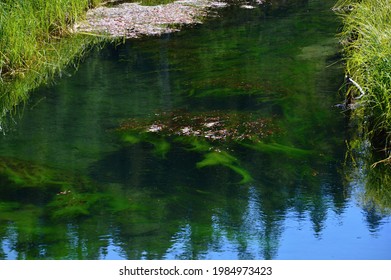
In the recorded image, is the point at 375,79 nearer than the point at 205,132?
Yes

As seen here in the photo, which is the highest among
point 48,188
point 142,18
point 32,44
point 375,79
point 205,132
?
point 142,18

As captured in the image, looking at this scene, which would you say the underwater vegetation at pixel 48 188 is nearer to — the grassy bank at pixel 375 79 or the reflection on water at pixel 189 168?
the reflection on water at pixel 189 168

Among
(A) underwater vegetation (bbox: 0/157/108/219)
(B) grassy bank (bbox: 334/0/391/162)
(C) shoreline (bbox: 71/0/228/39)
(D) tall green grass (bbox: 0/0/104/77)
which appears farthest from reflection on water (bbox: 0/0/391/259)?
(C) shoreline (bbox: 71/0/228/39)

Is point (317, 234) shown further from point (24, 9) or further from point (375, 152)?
point (24, 9)

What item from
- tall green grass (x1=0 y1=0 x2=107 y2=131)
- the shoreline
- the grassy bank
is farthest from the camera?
the shoreline

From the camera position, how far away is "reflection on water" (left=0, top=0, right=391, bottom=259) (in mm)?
4641

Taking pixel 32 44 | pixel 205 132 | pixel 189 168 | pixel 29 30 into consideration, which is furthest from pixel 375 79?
pixel 29 30

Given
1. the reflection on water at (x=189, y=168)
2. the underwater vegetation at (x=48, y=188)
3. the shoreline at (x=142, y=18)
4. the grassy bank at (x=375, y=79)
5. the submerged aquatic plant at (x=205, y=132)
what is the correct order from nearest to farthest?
the reflection on water at (x=189, y=168) → the underwater vegetation at (x=48, y=188) → the grassy bank at (x=375, y=79) → the submerged aquatic plant at (x=205, y=132) → the shoreline at (x=142, y=18)

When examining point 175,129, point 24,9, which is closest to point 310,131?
point 175,129

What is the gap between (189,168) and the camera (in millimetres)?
5699

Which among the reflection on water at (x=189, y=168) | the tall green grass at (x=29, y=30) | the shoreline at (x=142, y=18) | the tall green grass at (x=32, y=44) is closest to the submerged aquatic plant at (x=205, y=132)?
the reflection on water at (x=189, y=168)

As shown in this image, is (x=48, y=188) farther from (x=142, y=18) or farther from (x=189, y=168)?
(x=142, y=18)

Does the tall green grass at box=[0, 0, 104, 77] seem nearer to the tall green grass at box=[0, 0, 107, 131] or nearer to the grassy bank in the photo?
the tall green grass at box=[0, 0, 107, 131]

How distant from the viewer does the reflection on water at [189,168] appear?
15.2 feet
